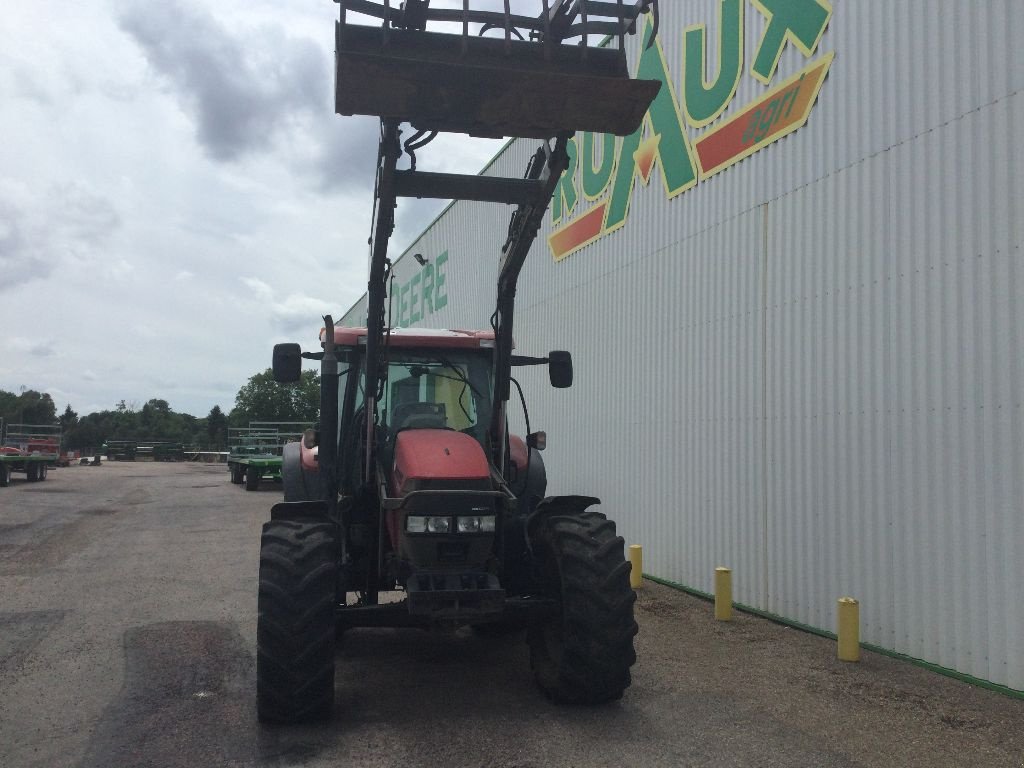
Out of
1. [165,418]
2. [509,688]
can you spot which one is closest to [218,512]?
[509,688]

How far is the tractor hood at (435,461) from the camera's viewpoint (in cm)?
533

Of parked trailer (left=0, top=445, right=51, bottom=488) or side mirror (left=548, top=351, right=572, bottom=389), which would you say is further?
parked trailer (left=0, top=445, right=51, bottom=488)

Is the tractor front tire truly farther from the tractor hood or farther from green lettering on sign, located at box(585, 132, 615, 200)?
the tractor hood

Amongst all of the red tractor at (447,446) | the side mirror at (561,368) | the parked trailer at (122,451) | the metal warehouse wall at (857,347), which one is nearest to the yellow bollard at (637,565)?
the metal warehouse wall at (857,347)

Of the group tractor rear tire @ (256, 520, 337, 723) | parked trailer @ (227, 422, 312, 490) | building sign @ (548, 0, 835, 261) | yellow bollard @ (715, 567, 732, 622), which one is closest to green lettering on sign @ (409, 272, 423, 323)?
parked trailer @ (227, 422, 312, 490)

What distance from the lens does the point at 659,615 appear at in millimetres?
8750

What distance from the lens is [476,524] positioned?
5.30 m

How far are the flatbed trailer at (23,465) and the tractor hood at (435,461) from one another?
2495 cm

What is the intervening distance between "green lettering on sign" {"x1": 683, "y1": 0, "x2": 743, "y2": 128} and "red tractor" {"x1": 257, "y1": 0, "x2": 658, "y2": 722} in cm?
463

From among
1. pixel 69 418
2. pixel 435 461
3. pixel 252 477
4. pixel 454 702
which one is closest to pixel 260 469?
pixel 252 477

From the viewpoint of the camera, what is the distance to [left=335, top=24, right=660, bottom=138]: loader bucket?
4.44 m

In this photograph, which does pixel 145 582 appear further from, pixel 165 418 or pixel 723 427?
pixel 165 418

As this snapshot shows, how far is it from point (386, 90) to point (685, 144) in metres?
6.63

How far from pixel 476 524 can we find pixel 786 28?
622 cm
